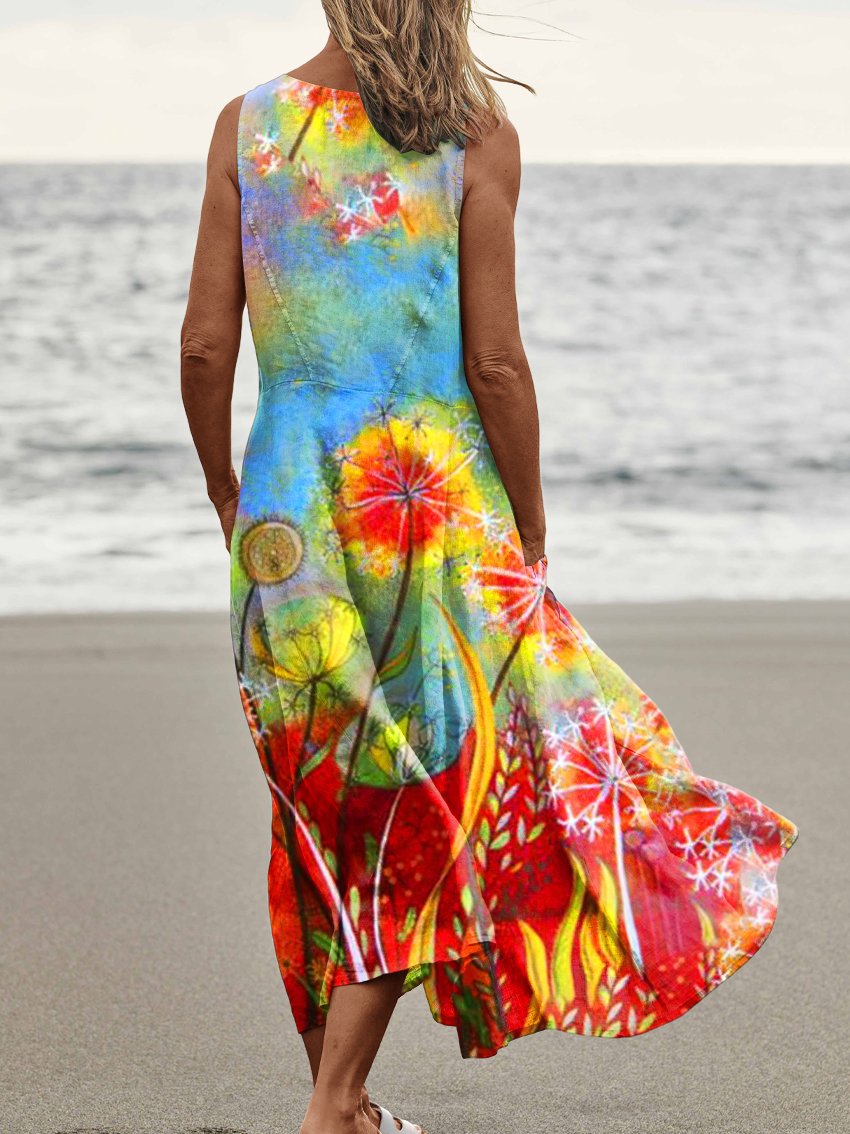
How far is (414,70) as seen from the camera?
2.06 meters

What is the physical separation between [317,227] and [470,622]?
0.58 m

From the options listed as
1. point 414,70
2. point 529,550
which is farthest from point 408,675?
point 414,70

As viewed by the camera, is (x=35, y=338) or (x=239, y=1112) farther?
(x=35, y=338)

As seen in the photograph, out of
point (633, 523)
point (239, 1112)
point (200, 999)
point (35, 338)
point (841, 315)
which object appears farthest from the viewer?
point (841, 315)

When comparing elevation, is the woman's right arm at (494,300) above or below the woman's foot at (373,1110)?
above

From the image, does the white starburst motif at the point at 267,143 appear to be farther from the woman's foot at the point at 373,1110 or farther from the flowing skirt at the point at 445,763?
the woman's foot at the point at 373,1110

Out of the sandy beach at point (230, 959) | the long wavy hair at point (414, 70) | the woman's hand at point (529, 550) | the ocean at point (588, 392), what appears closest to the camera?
the long wavy hair at point (414, 70)

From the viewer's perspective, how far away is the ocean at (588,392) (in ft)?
31.4

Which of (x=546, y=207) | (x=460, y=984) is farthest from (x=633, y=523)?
(x=546, y=207)

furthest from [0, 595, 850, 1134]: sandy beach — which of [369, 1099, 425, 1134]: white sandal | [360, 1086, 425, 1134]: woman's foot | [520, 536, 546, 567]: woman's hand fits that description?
[520, 536, 546, 567]: woman's hand

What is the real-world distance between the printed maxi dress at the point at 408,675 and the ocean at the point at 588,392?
560 centimetres

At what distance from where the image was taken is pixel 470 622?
85.4 inches

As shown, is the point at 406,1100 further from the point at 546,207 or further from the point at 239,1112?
the point at 546,207

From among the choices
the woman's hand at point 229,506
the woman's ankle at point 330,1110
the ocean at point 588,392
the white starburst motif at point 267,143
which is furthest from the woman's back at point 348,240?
the ocean at point 588,392
